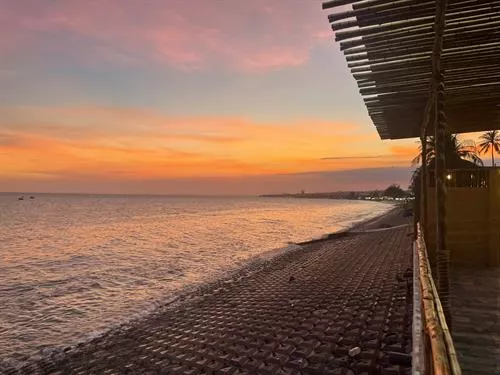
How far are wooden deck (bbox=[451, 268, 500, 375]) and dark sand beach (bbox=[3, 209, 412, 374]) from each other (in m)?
1.10

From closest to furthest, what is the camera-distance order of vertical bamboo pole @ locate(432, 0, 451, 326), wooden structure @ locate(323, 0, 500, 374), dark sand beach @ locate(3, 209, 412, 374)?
1. wooden structure @ locate(323, 0, 500, 374)
2. vertical bamboo pole @ locate(432, 0, 451, 326)
3. dark sand beach @ locate(3, 209, 412, 374)

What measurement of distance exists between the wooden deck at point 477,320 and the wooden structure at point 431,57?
0.73 metres

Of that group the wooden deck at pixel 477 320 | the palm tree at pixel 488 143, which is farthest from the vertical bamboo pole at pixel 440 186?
the palm tree at pixel 488 143

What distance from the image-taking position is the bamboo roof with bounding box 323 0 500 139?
13.7ft

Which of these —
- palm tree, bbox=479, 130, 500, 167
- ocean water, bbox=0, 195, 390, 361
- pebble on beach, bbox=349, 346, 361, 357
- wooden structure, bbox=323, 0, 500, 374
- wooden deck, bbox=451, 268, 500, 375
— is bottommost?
ocean water, bbox=0, 195, 390, 361

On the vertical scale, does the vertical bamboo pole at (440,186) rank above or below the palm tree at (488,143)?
below

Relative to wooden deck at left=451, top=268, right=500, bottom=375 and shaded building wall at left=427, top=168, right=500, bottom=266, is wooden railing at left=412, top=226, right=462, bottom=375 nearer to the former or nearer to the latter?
wooden deck at left=451, top=268, right=500, bottom=375

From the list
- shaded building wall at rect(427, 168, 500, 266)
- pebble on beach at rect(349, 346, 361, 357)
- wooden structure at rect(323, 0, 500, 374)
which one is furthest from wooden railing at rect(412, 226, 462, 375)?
shaded building wall at rect(427, 168, 500, 266)

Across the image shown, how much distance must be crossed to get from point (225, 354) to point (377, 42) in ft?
23.4

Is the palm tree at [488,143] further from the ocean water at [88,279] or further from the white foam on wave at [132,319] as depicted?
the white foam on wave at [132,319]

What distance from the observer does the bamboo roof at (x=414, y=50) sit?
13.7 feet

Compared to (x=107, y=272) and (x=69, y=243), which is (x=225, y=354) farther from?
(x=69, y=243)

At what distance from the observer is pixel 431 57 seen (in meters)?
5.24

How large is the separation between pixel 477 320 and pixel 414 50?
4.82m
